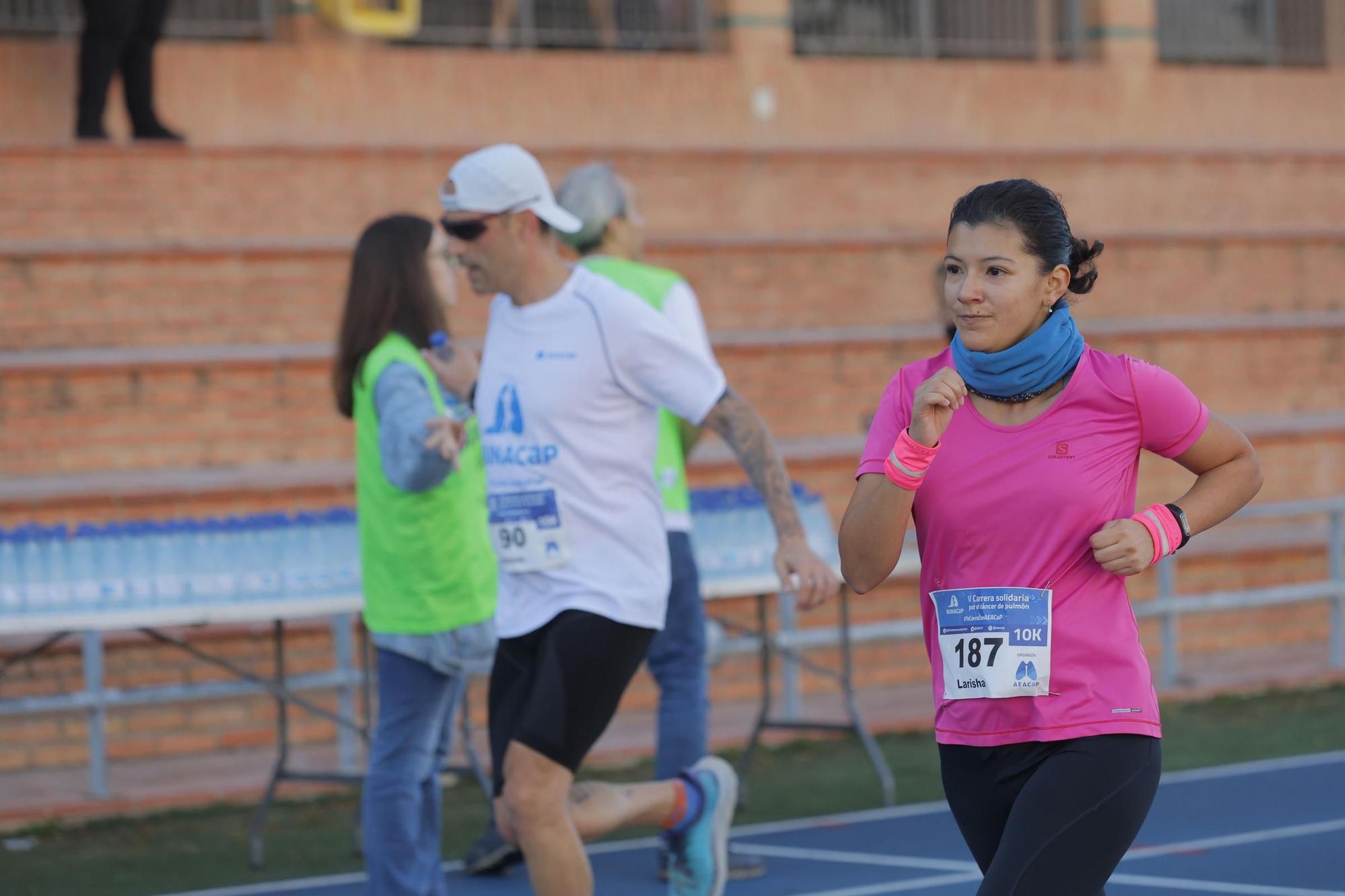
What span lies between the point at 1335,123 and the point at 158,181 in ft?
34.0

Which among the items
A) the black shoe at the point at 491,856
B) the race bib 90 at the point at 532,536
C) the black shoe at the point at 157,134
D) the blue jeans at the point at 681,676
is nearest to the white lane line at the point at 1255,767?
the blue jeans at the point at 681,676

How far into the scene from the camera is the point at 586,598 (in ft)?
17.1

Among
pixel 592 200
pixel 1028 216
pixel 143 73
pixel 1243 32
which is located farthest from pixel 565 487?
pixel 1243 32

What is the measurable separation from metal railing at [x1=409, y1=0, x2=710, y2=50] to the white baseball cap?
31.9 ft

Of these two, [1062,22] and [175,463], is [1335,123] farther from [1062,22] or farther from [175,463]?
[175,463]

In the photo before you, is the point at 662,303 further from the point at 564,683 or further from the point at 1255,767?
the point at 1255,767

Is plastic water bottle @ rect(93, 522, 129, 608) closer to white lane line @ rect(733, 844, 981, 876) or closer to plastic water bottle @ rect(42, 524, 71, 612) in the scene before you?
plastic water bottle @ rect(42, 524, 71, 612)

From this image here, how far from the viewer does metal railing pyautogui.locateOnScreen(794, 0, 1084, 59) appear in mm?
16406

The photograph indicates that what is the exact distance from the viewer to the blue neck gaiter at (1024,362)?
393 centimetres

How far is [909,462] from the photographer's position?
3.85 meters

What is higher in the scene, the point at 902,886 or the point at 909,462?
the point at 909,462

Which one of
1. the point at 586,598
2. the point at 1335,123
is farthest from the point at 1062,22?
the point at 586,598

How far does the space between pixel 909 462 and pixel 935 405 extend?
134mm

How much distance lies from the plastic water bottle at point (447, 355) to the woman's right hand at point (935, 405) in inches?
85.6
